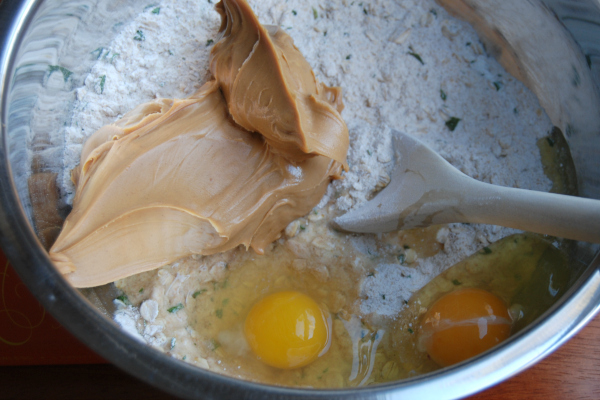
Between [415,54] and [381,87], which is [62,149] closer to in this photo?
[381,87]

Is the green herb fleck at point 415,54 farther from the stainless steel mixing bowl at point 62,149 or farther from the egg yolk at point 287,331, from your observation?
the egg yolk at point 287,331

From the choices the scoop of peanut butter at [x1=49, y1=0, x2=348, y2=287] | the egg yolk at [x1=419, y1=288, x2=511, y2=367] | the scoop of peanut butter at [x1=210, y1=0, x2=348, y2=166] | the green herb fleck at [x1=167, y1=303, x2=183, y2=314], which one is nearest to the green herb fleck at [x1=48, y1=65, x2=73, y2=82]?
the scoop of peanut butter at [x1=49, y1=0, x2=348, y2=287]

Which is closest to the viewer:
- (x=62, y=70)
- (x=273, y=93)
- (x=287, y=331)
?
(x=273, y=93)

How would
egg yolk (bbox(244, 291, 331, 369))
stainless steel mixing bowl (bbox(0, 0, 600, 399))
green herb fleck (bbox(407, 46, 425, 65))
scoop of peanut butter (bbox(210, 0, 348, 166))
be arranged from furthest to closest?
green herb fleck (bbox(407, 46, 425, 65)) → egg yolk (bbox(244, 291, 331, 369)) → scoop of peanut butter (bbox(210, 0, 348, 166)) → stainless steel mixing bowl (bbox(0, 0, 600, 399))

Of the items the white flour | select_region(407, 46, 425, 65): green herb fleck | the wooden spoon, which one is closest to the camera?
the wooden spoon

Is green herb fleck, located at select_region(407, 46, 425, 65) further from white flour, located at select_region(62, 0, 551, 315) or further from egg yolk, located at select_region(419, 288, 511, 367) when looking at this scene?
egg yolk, located at select_region(419, 288, 511, 367)

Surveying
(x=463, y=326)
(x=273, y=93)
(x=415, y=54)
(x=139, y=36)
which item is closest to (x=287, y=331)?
(x=463, y=326)

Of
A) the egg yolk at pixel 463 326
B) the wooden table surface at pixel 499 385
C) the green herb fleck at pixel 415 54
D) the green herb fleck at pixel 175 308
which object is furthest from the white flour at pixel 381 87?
the green herb fleck at pixel 175 308
